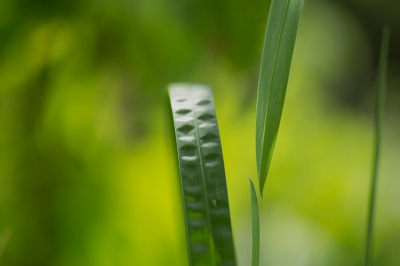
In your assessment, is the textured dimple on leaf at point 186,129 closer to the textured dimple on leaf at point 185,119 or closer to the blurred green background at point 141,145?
the textured dimple on leaf at point 185,119

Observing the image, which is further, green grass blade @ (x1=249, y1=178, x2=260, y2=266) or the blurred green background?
the blurred green background

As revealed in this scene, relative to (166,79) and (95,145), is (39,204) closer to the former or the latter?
(95,145)

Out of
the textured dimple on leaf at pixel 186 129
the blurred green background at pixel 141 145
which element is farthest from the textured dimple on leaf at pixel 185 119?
the blurred green background at pixel 141 145

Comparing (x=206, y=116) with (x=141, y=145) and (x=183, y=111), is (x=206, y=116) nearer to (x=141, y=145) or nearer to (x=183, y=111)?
(x=183, y=111)

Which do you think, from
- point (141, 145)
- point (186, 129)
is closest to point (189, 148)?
point (186, 129)

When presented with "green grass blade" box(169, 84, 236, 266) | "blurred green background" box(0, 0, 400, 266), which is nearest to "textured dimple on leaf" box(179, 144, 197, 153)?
"green grass blade" box(169, 84, 236, 266)

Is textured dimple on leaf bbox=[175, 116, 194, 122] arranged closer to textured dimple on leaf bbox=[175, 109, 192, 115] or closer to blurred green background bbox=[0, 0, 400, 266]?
textured dimple on leaf bbox=[175, 109, 192, 115]

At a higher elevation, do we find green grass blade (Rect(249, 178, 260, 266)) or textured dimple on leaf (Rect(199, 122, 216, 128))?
textured dimple on leaf (Rect(199, 122, 216, 128))
